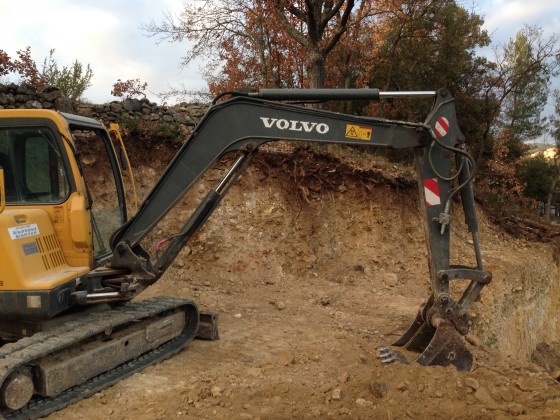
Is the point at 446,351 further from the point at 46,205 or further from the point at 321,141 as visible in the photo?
the point at 46,205

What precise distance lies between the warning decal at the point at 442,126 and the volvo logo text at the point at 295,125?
1.08 m

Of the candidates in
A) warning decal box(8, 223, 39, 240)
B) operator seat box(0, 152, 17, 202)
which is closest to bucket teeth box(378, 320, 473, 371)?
warning decal box(8, 223, 39, 240)

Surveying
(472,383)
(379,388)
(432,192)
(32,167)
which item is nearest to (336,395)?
(379,388)

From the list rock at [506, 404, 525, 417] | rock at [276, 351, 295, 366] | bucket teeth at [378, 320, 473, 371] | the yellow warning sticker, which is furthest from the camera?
rock at [276, 351, 295, 366]

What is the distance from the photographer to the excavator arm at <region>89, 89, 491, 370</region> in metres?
4.90

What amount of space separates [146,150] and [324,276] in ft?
13.8

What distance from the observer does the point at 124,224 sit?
16.4 ft

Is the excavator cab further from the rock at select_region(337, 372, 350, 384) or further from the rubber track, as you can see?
the rock at select_region(337, 372, 350, 384)

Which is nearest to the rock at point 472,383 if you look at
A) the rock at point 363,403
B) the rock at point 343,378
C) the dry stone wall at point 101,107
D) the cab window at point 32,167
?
the rock at point 363,403

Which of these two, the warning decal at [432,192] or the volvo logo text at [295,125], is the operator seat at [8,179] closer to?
the volvo logo text at [295,125]

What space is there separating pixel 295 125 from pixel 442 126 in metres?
1.43

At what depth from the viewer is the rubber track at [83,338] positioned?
410cm

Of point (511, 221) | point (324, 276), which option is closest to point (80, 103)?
point (324, 276)

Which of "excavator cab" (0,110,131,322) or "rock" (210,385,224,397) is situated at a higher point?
"excavator cab" (0,110,131,322)
